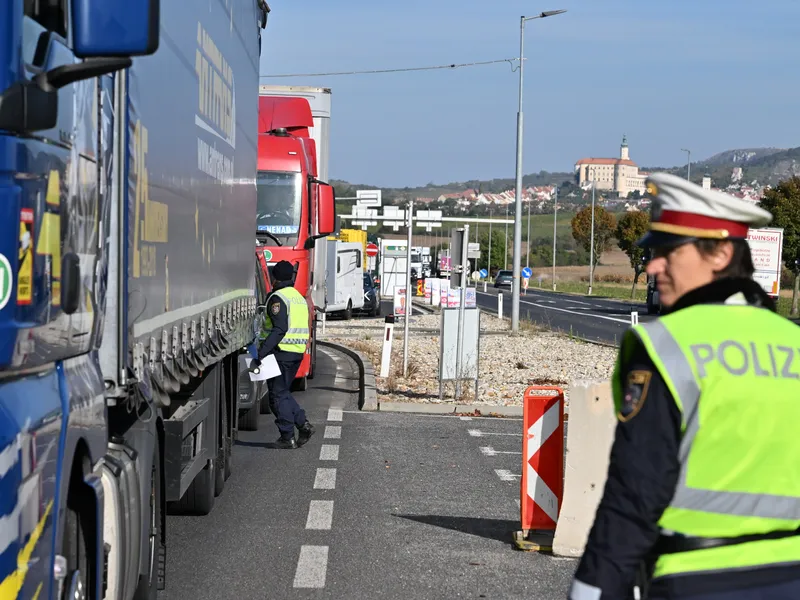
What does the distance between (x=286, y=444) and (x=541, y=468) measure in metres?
4.92

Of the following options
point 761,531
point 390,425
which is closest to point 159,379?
point 761,531

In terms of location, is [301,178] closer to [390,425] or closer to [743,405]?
[390,425]

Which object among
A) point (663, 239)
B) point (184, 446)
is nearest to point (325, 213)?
point (184, 446)

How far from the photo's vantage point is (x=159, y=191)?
6.24 metres

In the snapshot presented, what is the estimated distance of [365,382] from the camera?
1942 cm

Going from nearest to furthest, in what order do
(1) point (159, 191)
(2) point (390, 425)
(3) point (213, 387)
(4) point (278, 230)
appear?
(1) point (159, 191) < (3) point (213, 387) < (2) point (390, 425) < (4) point (278, 230)

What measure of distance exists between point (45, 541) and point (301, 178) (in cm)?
1513

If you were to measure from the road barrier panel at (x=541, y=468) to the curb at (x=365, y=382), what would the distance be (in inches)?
326

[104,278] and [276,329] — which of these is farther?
[276,329]

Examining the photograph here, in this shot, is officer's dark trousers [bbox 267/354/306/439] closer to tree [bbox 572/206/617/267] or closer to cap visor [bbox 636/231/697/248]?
cap visor [bbox 636/231/697/248]

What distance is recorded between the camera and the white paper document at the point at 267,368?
1307 centimetres

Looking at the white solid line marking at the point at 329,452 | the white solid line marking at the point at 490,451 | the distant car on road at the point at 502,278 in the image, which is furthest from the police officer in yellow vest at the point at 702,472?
the distant car on road at the point at 502,278

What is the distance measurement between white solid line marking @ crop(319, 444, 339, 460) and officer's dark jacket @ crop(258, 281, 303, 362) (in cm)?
94

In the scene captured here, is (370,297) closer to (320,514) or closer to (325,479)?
(325,479)
